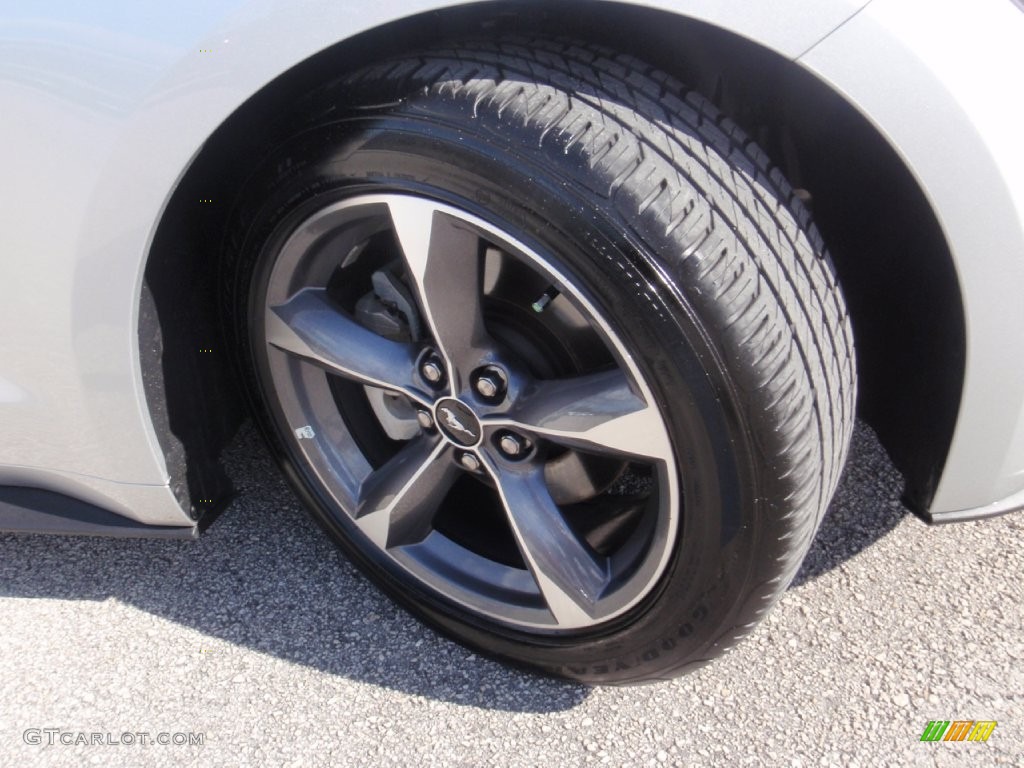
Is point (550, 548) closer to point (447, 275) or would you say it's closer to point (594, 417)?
point (594, 417)

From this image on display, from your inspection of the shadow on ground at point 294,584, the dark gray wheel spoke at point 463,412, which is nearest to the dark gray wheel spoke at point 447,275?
the dark gray wheel spoke at point 463,412

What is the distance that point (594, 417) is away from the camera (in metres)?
1.42

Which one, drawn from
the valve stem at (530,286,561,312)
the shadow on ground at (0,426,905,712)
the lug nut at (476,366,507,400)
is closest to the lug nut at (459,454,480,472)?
the lug nut at (476,366,507,400)

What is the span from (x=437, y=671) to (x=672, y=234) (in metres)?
A: 0.97

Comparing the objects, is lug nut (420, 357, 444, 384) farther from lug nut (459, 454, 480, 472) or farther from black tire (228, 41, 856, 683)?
black tire (228, 41, 856, 683)

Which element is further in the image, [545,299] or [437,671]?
[437,671]

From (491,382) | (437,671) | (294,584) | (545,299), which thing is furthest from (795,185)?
(294,584)

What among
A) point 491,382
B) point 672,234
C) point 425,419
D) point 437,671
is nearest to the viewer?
point 672,234

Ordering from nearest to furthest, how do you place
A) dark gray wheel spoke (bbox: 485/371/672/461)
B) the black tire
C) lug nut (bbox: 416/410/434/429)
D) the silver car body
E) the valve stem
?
the silver car body → the black tire → dark gray wheel spoke (bbox: 485/371/672/461) → the valve stem → lug nut (bbox: 416/410/434/429)

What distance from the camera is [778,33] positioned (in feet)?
3.66

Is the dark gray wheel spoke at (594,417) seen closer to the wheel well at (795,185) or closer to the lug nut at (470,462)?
the lug nut at (470,462)

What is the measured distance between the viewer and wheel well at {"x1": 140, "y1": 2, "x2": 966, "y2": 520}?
1309 millimetres

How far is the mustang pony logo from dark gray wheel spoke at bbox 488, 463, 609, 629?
66 mm

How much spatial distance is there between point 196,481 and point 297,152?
2.13 feet
